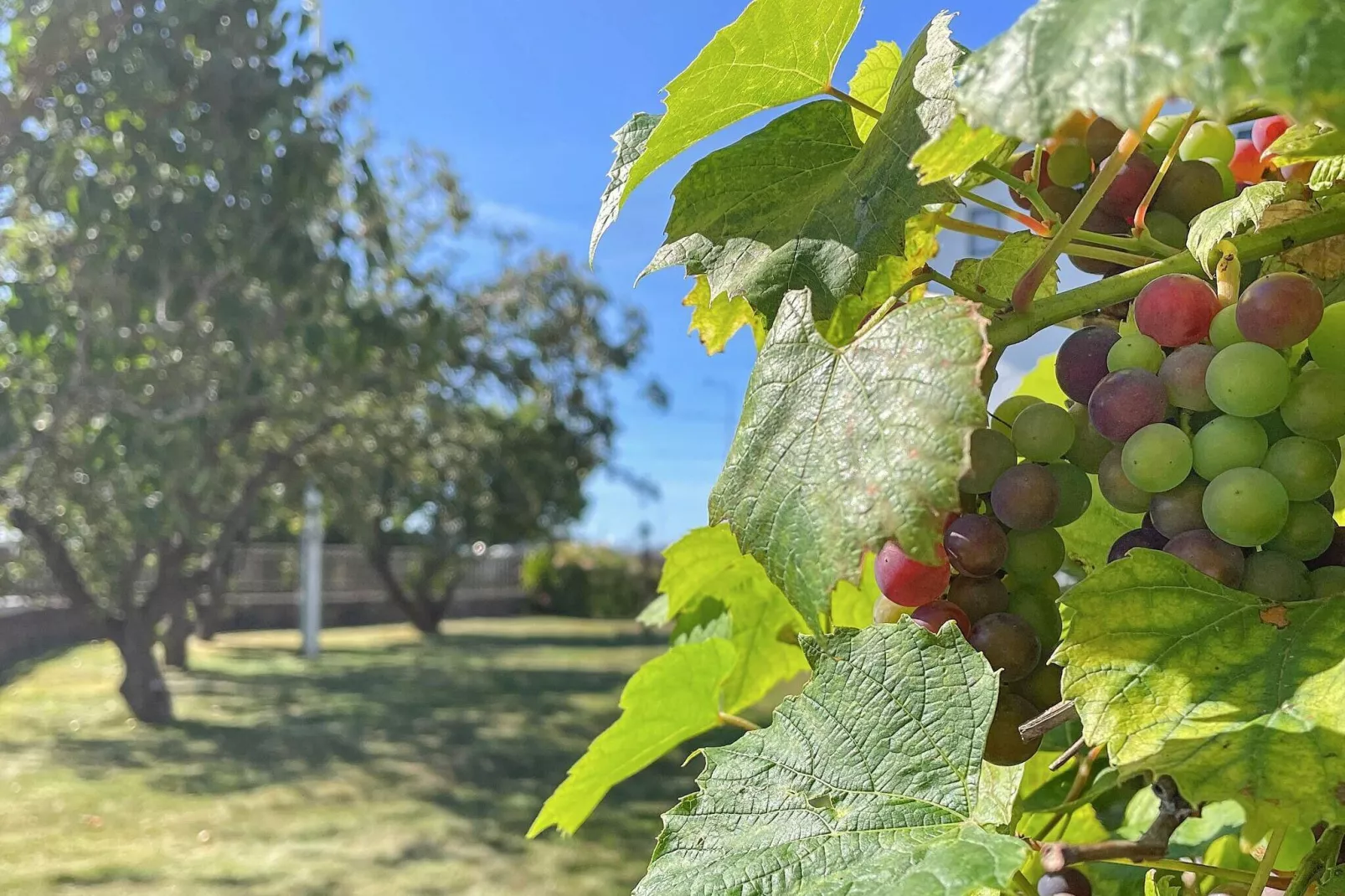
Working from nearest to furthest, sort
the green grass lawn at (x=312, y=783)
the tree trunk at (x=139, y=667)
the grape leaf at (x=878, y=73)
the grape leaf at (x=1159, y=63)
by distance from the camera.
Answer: the grape leaf at (x=1159, y=63) → the grape leaf at (x=878, y=73) → the green grass lawn at (x=312, y=783) → the tree trunk at (x=139, y=667)

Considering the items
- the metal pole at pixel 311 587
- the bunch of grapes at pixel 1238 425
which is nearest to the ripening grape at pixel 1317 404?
the bunch of grapes at pixel 1238 425

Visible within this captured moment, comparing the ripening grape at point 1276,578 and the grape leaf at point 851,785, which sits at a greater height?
the ripening grape at point 1276,578

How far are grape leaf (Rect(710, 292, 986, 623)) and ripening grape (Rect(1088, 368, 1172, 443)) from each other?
6 centimetres

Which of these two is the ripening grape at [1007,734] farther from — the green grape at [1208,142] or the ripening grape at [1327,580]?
the green grape at [1208,142]

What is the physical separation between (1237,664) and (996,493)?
0.07m

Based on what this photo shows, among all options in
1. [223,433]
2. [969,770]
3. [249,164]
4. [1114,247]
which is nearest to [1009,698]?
[969,770]

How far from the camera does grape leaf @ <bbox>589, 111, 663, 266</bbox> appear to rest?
13.8 inches

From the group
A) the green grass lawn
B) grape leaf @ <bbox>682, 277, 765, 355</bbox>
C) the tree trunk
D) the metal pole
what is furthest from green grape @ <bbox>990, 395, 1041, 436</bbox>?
the metal pole

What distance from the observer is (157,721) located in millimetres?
5707

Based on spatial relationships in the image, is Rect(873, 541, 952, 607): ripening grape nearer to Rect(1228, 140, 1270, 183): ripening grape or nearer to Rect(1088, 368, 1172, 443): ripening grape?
Rect(1088, 368, 1172, 443): ripening grape

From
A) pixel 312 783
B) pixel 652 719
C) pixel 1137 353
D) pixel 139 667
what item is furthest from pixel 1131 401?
pixel 139 667

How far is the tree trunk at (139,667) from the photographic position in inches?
223

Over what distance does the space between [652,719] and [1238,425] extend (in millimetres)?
313

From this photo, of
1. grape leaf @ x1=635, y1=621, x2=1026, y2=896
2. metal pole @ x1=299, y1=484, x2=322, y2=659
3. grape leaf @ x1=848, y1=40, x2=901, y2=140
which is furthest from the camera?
metal pole @ x1=299, y1=484, x2=322, y2=659
